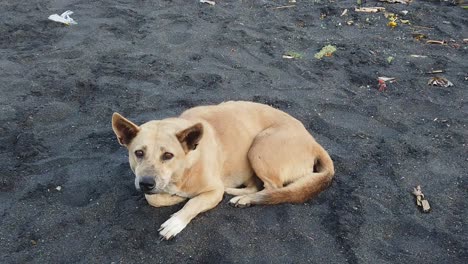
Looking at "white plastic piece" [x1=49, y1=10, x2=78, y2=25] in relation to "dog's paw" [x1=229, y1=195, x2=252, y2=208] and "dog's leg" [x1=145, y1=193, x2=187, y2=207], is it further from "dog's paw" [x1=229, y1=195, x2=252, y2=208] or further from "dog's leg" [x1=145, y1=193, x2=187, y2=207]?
"dog's paw" [x1=229, y1=195, x2=252, y2=208]

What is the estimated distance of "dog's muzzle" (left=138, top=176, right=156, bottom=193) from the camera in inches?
151

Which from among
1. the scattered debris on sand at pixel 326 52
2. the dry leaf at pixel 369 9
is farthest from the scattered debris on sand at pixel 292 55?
the dry leaf at pixel 369 9

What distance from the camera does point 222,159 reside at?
4.57 m

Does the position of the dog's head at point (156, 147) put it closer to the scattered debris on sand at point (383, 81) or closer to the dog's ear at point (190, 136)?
the dog's ear at point (190, 136)

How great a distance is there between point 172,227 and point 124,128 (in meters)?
0.81

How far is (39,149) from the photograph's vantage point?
502 cm

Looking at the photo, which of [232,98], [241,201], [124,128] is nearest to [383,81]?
[232,98]

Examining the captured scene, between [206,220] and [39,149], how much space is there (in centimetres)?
186

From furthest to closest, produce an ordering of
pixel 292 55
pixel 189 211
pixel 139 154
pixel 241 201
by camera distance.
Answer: pixel 292 55, pixel 241 201, pixel 189 211, pixel 139 154

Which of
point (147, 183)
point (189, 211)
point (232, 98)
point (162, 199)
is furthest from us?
point (232, 98)

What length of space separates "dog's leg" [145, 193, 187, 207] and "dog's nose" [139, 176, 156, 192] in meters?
0.39

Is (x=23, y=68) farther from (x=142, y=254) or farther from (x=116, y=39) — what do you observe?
(x=142, y=254)

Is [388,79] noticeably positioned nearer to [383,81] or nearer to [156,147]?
[383,81]

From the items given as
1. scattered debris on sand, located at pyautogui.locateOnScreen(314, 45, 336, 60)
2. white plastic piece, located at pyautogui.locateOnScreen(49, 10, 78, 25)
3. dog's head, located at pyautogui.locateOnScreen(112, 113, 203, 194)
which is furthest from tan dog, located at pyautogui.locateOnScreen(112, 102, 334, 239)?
white plastic piece, located at pyautogui.locateOnScreen(49, 10, 78, 25)
